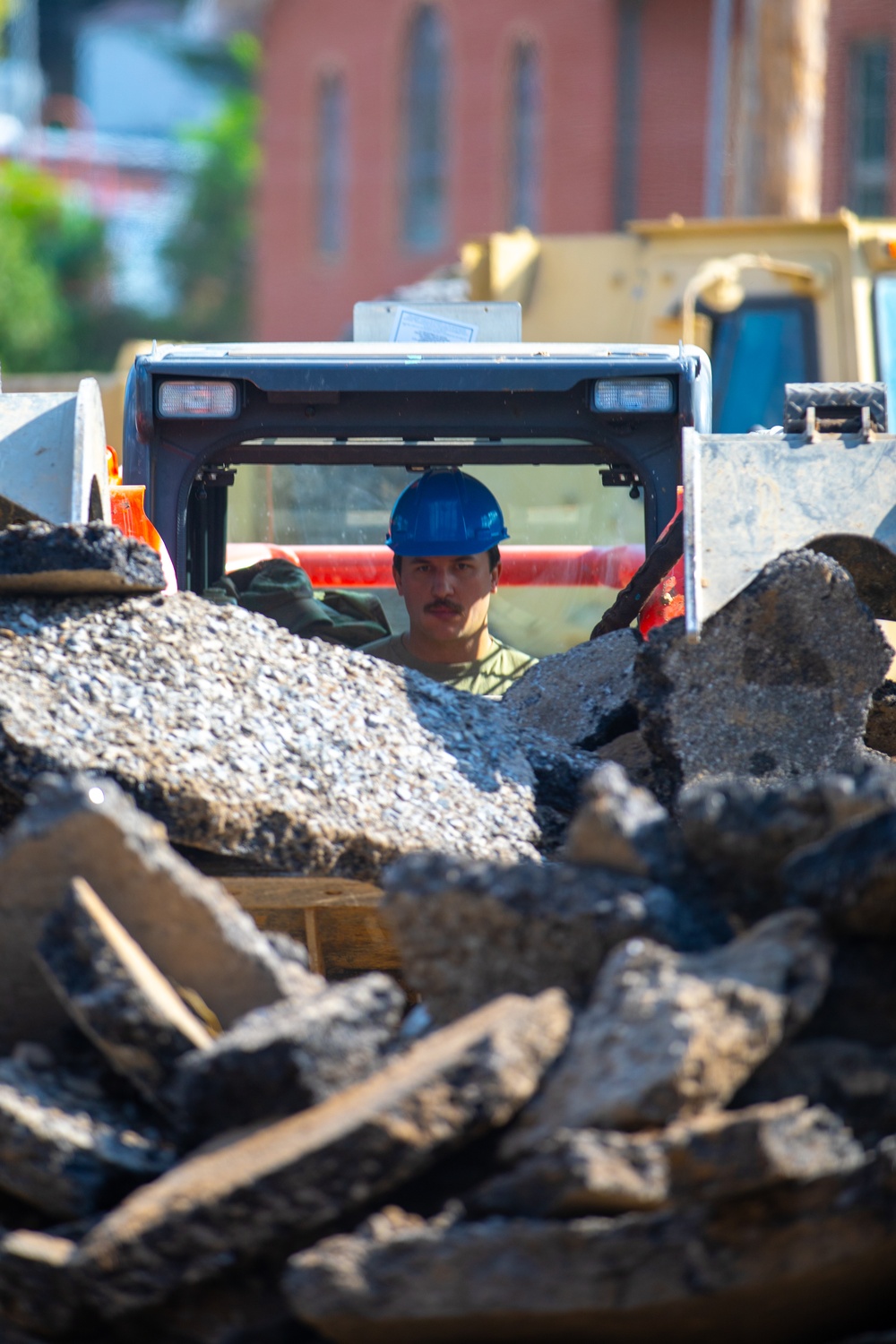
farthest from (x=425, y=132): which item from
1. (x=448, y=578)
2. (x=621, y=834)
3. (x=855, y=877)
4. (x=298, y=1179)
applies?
(x=298, y=1179)

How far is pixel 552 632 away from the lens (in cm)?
484

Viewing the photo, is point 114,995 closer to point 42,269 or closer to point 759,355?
point 759,355

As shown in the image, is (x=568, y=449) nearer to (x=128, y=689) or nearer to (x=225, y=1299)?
(x=128, y=689)

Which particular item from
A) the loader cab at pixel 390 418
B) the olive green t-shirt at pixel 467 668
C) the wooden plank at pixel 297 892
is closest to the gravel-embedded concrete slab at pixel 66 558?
the wooden plank at pixel 297 892

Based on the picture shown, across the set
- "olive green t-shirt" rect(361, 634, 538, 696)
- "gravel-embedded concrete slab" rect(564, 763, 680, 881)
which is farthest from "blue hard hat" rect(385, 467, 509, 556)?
"gravel-embedded concrete slab" rect(564, 763, 680, 881)

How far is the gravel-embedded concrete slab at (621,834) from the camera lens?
225 cm

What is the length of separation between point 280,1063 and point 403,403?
7.22 ft

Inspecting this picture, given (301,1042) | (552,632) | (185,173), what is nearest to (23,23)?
(185,173)

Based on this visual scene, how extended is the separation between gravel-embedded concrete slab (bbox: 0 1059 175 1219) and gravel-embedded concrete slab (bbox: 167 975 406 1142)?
0.22ft

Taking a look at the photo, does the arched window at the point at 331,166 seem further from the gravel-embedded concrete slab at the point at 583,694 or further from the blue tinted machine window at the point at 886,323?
the gravel-embedded concrete slab at the point at 583,694

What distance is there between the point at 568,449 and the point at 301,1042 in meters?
2.35

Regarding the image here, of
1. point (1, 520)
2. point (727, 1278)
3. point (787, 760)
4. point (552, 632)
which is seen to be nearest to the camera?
point (727, 1278)

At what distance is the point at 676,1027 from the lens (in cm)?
192

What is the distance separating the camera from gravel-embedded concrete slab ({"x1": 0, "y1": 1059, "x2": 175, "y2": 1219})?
6.65 ft
